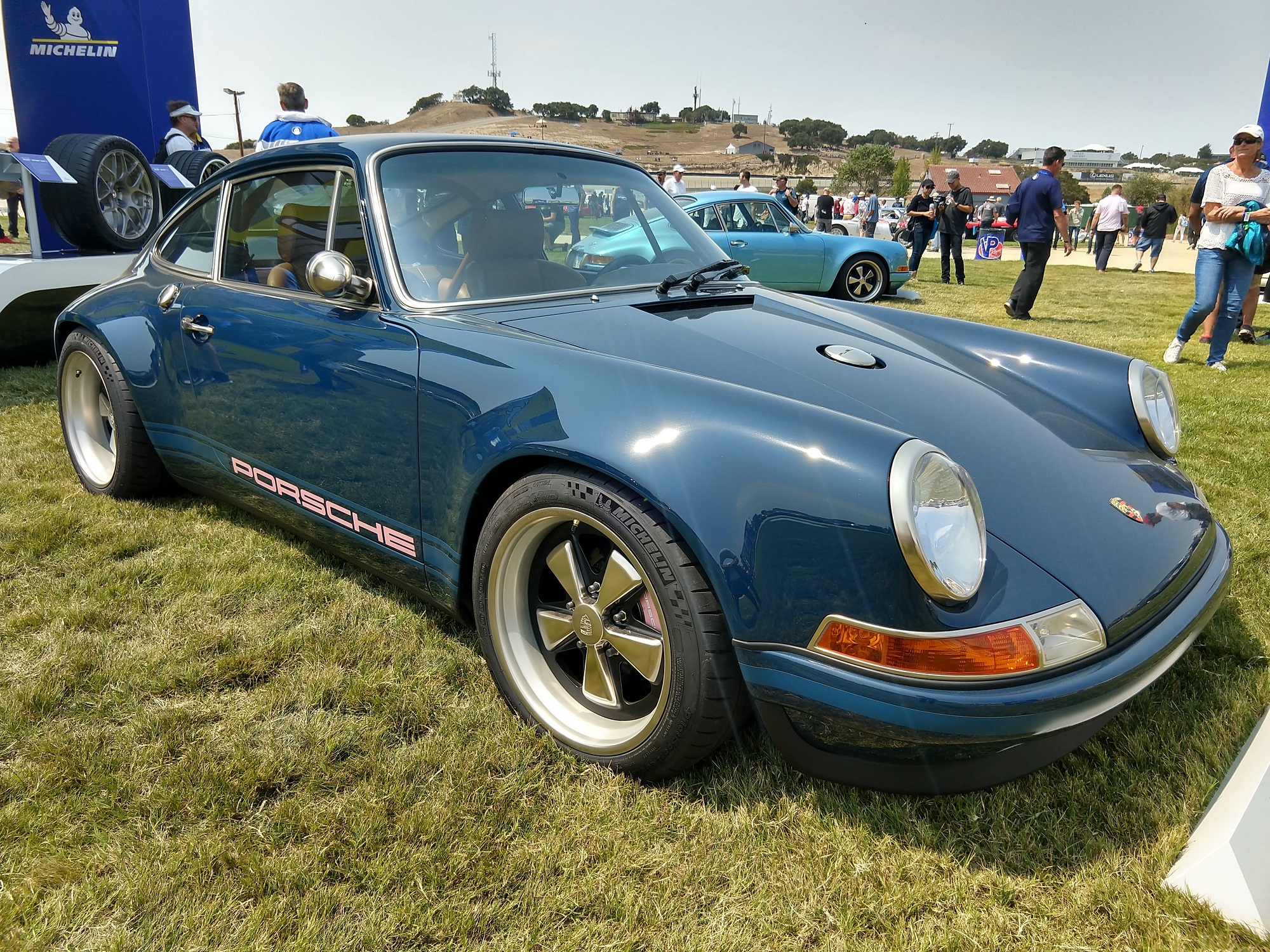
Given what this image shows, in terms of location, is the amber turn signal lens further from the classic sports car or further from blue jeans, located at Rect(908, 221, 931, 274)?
blue jeans, located at Rect(908, 221, 931, 274)

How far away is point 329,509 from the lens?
2635mm

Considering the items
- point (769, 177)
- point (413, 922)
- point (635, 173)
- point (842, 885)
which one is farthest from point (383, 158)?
point (769, 177)

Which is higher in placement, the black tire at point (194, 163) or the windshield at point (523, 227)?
the black tire at point (194, 163)

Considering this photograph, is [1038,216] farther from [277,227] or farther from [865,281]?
[277,227]

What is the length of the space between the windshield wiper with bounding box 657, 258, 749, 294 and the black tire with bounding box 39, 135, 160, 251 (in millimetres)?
5011

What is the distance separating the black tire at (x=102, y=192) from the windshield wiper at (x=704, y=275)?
5.01m

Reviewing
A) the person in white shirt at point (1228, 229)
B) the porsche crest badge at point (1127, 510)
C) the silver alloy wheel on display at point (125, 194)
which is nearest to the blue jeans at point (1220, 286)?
the person in white shirt at point (1228, 229)

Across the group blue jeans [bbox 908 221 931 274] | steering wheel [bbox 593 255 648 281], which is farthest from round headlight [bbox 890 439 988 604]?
blue jeans [bbox 908 221 931 274]

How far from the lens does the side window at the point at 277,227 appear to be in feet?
9.22

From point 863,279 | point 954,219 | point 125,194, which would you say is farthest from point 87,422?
point 954,219

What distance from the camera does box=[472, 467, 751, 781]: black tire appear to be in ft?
5.74

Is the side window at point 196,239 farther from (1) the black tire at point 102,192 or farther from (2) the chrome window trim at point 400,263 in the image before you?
(1) the black tire at point 102,192

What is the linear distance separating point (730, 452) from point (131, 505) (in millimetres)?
2982

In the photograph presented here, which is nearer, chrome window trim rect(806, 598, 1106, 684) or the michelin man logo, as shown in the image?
chrome window trim rect(806, 598, 1106, 684)
